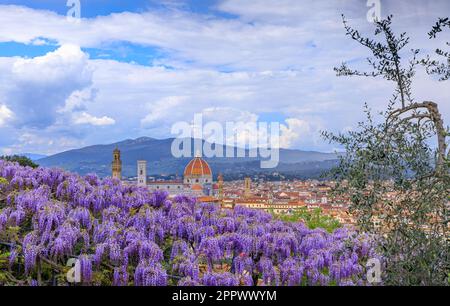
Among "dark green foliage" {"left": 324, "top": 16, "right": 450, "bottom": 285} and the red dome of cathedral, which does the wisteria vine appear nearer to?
"dark green foliage" {"left": 324, "top": 16, "right": 450, "bottom": 285}

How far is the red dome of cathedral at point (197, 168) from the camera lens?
323 ft

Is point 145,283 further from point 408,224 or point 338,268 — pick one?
point 408,224

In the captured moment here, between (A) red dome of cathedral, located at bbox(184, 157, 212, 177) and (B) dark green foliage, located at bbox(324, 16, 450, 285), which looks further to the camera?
(A) red dome of cathedral, located at bbox(184, 157, 212, 177)

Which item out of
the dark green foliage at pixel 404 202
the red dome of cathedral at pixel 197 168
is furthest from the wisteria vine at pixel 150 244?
the red dome of cathedral at pixel 197 168

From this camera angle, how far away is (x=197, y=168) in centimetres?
9875

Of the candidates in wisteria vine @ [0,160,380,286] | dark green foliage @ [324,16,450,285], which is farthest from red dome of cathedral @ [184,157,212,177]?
dark green foliage @ [324,16,450,285]

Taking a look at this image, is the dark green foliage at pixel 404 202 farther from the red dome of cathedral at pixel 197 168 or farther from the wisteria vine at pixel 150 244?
the red dome of cathedral at pixel 197 168

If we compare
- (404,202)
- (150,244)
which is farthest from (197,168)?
(404,202)

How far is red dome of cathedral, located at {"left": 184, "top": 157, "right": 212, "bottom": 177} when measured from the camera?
98.5m

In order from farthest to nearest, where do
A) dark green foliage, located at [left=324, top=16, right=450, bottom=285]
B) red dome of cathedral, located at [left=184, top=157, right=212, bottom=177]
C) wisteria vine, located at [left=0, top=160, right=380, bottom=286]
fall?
1. red dome of cathedral, located at [left=184, top=157, right=212, bottom=177]
2. wisteria vine, located at [left=0, top=160, right=380, bottom=286]
3. dark green foliage, located at [left=324, top=16, right=450, bottom=285]

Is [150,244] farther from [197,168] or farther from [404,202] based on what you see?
[197,168]

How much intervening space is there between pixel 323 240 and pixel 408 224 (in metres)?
3.92

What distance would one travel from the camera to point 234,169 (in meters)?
67.9
